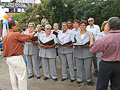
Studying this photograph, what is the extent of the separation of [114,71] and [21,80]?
207cm

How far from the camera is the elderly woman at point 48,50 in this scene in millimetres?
4840

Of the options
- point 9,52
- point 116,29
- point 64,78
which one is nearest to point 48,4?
point 64,78

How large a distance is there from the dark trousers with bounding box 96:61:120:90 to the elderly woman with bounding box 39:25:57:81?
2.35 meters

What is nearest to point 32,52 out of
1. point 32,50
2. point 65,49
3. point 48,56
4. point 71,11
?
point 32,50

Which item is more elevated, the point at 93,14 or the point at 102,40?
the point at 93,14

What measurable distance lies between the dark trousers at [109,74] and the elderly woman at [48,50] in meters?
2.35

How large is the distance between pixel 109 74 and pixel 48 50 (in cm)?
257

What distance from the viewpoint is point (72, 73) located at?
5.02m

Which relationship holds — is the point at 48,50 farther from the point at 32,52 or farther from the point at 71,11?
the point at 71,11

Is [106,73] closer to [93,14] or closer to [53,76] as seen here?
[53,76]

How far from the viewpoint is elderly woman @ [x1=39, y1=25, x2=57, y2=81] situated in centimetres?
484

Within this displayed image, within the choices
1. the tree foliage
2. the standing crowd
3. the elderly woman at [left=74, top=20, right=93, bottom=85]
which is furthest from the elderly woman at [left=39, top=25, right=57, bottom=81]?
the tree foliage

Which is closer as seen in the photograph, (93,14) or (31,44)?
(31,44)

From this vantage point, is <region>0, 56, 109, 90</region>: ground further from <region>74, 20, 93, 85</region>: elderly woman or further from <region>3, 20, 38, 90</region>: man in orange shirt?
<region>3, 20, 38, 90</region>: man in orange shirt
